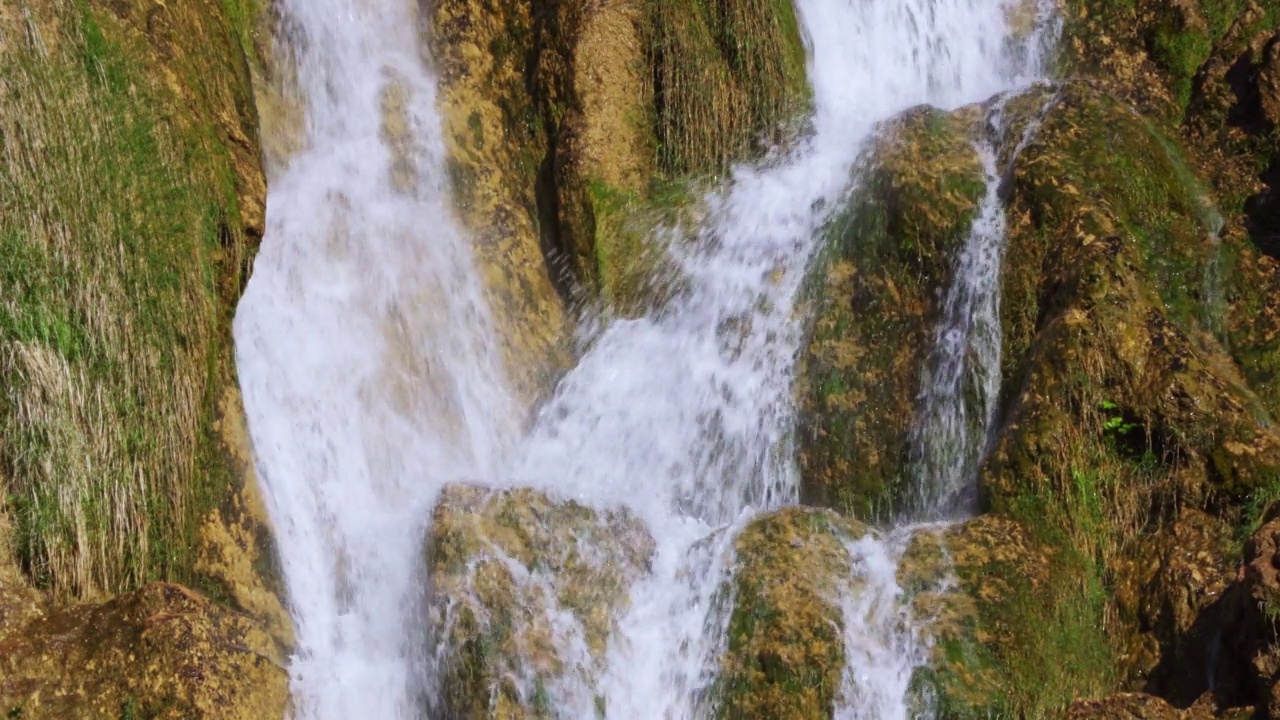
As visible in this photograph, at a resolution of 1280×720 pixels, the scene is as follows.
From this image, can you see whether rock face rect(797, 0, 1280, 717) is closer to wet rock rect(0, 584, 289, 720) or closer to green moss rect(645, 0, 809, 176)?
green moss rect(645, 0, 809, 176)

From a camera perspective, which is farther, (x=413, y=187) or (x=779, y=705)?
(x=413, y=187)

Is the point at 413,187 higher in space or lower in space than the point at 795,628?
higher

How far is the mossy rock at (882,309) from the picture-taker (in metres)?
8.98

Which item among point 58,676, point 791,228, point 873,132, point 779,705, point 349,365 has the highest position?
point 873,132

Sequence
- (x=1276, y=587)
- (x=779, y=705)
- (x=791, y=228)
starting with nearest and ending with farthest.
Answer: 1. (x=1276, y=587)
2. (x=779, y=705)
3. (x=791, y=228)

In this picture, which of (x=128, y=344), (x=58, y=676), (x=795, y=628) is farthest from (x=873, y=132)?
(x=58, y=676)

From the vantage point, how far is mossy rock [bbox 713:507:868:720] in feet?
24.0

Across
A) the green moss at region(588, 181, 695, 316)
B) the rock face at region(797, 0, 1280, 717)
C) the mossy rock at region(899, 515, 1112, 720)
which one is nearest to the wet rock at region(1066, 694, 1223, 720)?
the rock face at region(797, 0, 1280, 717)

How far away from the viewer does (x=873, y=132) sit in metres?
10.3

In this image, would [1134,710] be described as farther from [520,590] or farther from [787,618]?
[520,590]

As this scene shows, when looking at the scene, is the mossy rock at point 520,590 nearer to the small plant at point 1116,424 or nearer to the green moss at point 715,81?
the small plant at point 1116,424

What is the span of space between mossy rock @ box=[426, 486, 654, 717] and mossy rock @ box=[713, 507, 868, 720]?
71cm

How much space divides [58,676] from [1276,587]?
5587 millimetres

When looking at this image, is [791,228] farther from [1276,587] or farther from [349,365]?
[1276,587]
